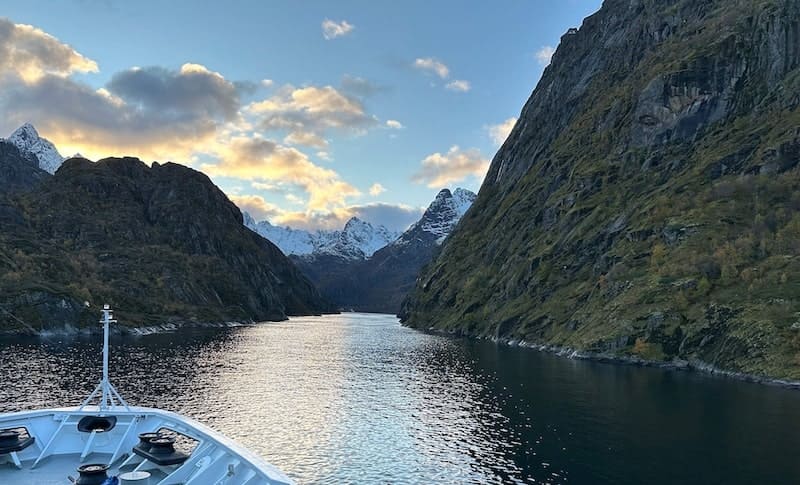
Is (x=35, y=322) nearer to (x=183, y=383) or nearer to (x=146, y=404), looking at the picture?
(x=183, y=383)

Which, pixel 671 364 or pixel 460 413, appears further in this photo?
pixel 671 364

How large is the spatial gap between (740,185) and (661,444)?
125700mm

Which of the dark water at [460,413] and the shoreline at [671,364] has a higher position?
the shoreline at [671,364]

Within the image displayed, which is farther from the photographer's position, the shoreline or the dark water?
the shoreline

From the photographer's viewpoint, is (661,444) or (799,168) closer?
(661,444)

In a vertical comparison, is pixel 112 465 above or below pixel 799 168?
below

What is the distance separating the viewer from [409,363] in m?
138

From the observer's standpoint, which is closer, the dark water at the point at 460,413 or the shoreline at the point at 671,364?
the dark water at the point at 460,413

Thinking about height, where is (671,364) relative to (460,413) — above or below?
above

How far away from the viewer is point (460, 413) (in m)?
80.6

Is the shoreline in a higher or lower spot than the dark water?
higher

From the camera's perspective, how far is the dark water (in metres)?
55.2

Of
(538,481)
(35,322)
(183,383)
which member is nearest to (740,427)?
(538,481)

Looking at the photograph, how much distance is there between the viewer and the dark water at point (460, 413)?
5518 cm
